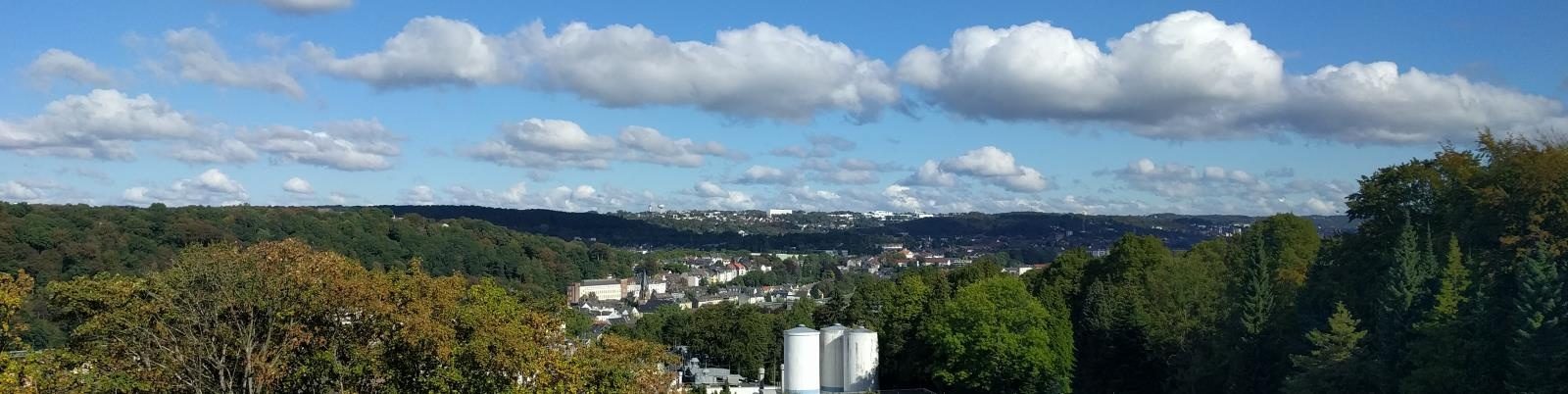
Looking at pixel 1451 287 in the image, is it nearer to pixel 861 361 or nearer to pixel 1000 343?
pixel 1000 343

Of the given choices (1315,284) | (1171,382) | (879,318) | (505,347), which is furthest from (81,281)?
(879,318)

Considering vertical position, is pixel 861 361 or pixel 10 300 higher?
pixel 10 300

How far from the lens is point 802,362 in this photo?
53.2 meters

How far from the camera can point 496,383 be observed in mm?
23125

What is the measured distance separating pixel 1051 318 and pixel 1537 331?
24771 millimetres

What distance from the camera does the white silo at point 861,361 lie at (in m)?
53.3

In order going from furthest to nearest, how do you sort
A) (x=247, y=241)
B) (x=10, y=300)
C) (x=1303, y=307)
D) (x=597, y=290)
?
(x=597, y=290)
(x=247, y=241)
(x=1303, y=307)
(x=10, y=300)

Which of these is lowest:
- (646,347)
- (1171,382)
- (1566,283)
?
(1171,382)

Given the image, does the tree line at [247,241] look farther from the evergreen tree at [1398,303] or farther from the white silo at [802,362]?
the evergreen tree at [1398,303]

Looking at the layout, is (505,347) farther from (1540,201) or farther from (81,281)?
(1540,201)

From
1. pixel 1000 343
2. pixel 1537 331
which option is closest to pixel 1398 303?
pixel 1537 331

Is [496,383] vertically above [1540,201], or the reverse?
[1540,201]

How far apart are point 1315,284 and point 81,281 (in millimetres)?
32715

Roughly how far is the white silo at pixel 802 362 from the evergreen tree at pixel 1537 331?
31616 mm
